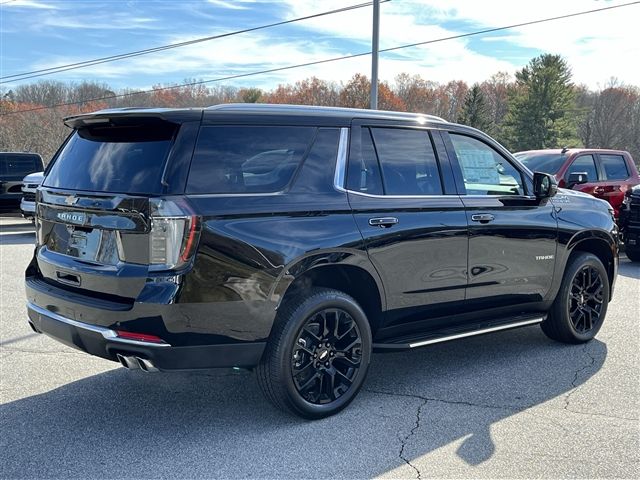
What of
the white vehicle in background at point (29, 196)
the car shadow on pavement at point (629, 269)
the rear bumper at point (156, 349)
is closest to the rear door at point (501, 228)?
the rear bumper at point (156, 349)

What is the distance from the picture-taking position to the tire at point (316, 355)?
3766 mm

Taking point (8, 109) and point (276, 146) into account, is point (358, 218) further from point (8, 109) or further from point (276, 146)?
point (8, 109)

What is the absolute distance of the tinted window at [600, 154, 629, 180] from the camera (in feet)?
39.6

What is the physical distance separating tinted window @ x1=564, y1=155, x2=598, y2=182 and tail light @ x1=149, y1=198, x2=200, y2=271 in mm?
9669

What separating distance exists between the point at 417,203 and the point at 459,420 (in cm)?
152

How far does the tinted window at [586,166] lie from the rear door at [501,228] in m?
6.72

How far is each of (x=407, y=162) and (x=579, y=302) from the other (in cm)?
241

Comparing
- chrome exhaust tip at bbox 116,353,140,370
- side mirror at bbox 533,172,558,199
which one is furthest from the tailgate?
side mirror at bbox 533,172,558,199

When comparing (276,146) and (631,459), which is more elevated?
(276,146)

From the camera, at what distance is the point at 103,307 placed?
349 centimetres

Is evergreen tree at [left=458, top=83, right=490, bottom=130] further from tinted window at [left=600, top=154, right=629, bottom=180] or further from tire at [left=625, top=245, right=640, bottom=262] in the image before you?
tire at [left=625, top=245, right=640, bottom=262]

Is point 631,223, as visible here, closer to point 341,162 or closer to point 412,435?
point 341,162

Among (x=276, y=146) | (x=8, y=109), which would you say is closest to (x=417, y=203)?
(x=276, y=146)

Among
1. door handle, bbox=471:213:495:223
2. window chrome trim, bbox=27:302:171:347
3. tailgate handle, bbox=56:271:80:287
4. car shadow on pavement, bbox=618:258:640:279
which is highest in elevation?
door handle, bbox=471:213:495:223
